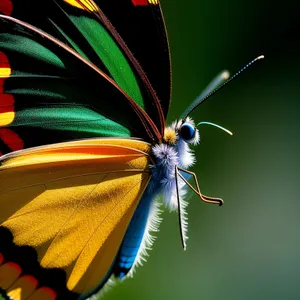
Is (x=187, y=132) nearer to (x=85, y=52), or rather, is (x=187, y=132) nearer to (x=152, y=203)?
(x=152, y=203)

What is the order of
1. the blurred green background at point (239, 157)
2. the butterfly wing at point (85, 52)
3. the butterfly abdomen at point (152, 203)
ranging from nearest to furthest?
the butterfly wing at point (85, 52)
the butterfly abdomen at point (152, 203)
the blurred green background at point (239, 157)

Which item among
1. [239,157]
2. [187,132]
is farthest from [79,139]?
[239,157]

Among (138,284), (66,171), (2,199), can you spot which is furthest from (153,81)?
(138,284)

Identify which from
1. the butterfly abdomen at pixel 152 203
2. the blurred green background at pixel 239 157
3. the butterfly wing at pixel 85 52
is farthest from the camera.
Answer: the blurred green background at pixel 239 157

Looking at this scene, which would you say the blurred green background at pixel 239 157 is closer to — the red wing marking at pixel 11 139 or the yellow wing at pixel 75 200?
the yellow wing at pixel 75 200

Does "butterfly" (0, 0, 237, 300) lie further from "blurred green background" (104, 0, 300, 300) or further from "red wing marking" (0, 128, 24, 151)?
"blurred green background" (104, 0, 300, 300)

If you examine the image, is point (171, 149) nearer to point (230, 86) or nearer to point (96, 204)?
point (96, 204)

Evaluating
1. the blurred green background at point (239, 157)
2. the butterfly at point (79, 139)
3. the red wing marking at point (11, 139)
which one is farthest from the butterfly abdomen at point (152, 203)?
the blurred green background at point (239, 157)

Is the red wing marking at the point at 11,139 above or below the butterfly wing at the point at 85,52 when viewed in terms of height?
below

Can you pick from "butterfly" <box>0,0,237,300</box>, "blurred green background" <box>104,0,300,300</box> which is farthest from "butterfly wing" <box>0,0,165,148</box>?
"blurred green background" <box>104,0,300,300</box>
